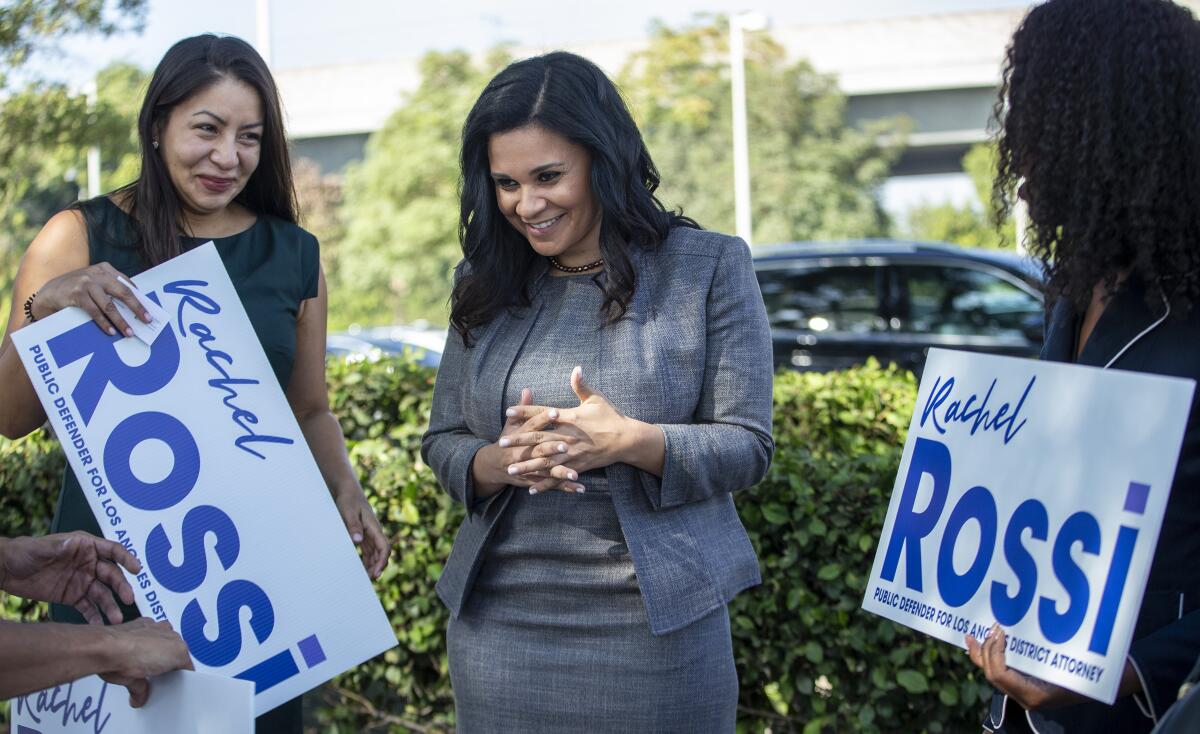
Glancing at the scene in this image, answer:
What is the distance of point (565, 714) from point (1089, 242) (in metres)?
1.33

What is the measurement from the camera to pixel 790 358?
8.73 metres

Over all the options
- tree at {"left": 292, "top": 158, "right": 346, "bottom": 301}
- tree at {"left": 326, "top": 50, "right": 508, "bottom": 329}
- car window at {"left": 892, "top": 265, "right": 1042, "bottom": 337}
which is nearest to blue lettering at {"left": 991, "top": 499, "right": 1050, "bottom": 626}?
car window at {"left": 892, "top": 265, "right": 1042, "bottom": 337}

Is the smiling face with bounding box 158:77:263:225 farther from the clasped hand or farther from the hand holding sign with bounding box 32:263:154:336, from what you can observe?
the clasped hand

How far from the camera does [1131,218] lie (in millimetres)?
1872

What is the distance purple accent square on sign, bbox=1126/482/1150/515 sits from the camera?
5.65 ft

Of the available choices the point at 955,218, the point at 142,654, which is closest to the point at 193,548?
the point at 142,654

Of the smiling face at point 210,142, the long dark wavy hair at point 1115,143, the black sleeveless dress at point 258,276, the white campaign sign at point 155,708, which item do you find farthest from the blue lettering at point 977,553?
the smiling face at point 210,142

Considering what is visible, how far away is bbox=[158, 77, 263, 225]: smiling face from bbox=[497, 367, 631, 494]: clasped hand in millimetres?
887

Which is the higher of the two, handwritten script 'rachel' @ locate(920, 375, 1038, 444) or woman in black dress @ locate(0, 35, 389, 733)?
woman in black dress @ locate(0, 35, 389, 733)

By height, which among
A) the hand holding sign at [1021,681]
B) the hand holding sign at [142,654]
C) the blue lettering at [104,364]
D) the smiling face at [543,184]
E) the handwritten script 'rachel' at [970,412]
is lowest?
Result: the hand holding sign at [1021,681]

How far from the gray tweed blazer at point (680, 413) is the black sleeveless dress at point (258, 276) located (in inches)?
19.5

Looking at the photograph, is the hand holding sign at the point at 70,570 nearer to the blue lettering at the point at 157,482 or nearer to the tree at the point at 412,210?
the blue lettering at the point at 157,482

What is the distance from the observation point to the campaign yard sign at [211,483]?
2342mm

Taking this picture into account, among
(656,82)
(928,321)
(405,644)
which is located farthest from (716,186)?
(405,644)
